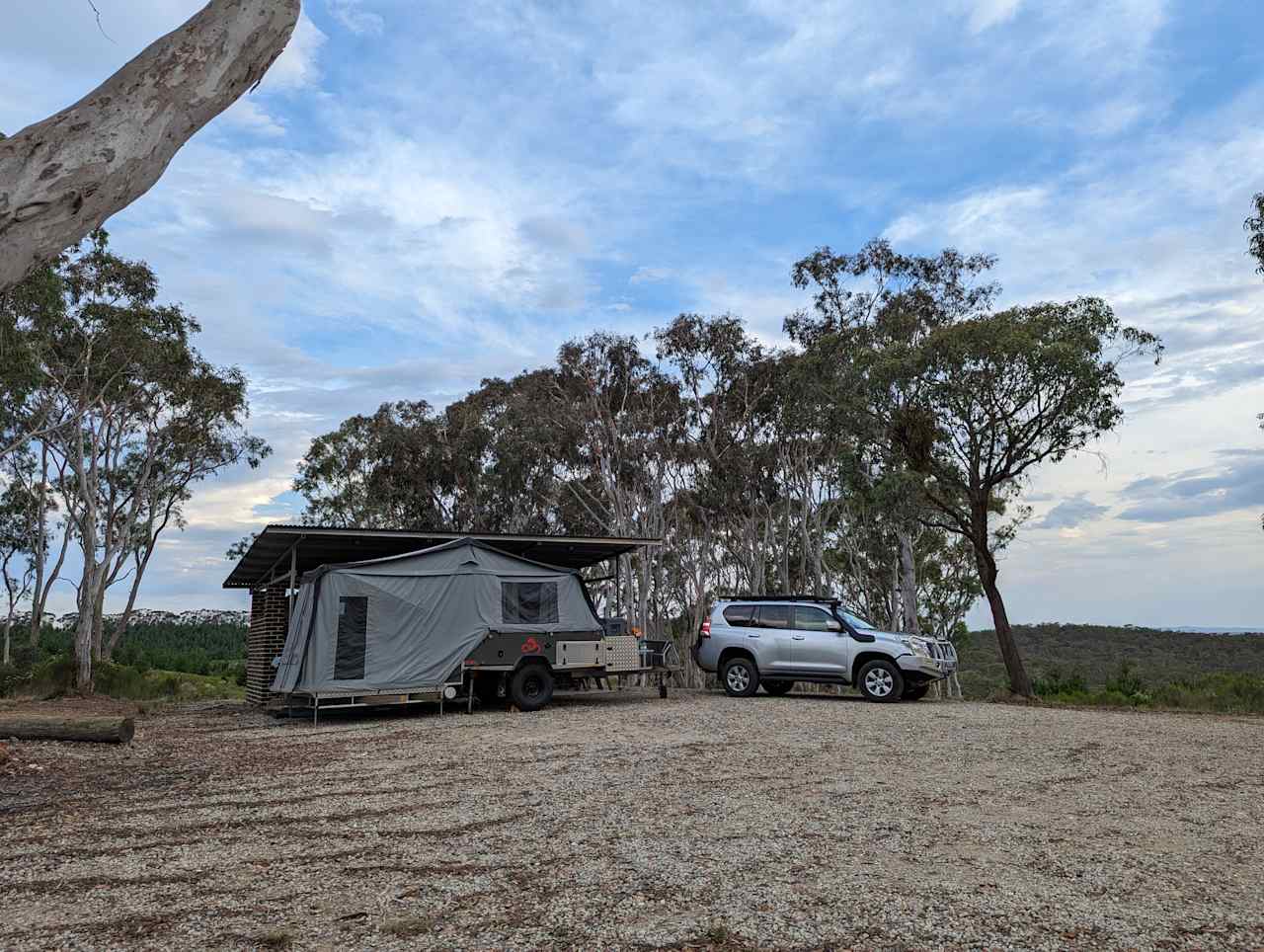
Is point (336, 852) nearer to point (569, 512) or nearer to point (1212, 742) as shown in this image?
point (1212, 742)

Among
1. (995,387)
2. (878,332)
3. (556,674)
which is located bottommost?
(556,674)

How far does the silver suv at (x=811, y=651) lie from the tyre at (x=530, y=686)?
324 cm

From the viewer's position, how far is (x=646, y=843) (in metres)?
5.68

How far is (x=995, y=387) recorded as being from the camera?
1852cm

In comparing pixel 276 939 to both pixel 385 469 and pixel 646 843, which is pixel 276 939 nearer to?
pixel 646 843

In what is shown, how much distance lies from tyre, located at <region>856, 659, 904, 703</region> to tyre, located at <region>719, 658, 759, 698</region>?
69.6 inches

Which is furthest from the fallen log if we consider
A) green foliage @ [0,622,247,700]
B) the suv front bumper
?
the suv front bumper

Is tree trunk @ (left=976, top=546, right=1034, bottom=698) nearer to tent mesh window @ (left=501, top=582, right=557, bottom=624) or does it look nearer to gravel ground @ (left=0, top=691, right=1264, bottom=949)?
gravel ground @ (left=0, top=691, right=1264, bottom=949)

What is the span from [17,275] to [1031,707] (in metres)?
15.1

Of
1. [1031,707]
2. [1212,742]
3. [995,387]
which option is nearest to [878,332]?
[995,387]

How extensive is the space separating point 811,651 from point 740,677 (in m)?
1.36

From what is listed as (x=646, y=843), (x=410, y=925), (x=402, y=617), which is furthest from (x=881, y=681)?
(x=410, y=925)

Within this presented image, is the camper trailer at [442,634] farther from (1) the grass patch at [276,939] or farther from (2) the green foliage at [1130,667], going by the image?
(1) the grass patch at [276,939]

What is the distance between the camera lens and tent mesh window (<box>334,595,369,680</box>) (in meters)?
13.6
